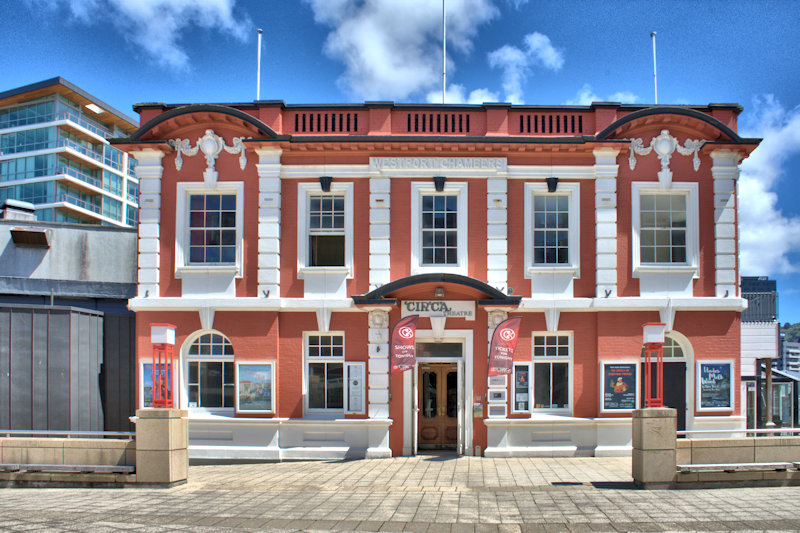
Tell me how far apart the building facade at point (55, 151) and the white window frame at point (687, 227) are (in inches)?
2110

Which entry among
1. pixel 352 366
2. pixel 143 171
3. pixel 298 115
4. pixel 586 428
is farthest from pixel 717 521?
pixel 143 171

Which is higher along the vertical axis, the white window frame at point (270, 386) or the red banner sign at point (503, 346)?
the red banner sign at point (503, 346)

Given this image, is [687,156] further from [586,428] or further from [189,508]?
[189,508]

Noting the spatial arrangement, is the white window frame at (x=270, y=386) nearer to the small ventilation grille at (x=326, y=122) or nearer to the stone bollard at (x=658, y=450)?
the small ventilation grille at (x=326, y=122)

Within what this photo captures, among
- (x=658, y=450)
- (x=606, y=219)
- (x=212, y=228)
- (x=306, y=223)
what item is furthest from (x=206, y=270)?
(x=658, y=450)

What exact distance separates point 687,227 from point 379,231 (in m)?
7.53

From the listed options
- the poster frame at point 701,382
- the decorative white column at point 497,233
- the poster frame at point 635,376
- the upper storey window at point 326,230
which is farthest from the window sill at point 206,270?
the poster frame at point 701,382

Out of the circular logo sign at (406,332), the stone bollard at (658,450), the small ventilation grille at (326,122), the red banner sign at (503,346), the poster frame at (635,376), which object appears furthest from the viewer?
the small ventilation grille at (326,122)

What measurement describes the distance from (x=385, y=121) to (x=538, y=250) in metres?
4.92

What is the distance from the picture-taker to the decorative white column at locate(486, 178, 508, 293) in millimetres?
16438

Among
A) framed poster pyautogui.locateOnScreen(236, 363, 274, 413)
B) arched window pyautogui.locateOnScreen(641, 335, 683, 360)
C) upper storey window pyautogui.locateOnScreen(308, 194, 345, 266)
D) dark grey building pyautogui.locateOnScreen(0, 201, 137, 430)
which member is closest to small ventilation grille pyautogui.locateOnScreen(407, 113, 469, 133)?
upper storey window pyautogui.locateOnScreen(308, 194, 345, 266)

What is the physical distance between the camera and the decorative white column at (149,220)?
16.7 metres

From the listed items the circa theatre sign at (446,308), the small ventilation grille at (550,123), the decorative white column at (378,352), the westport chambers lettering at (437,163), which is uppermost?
the small ventilation grille at (550,123)

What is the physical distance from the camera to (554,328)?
16.4 meters
